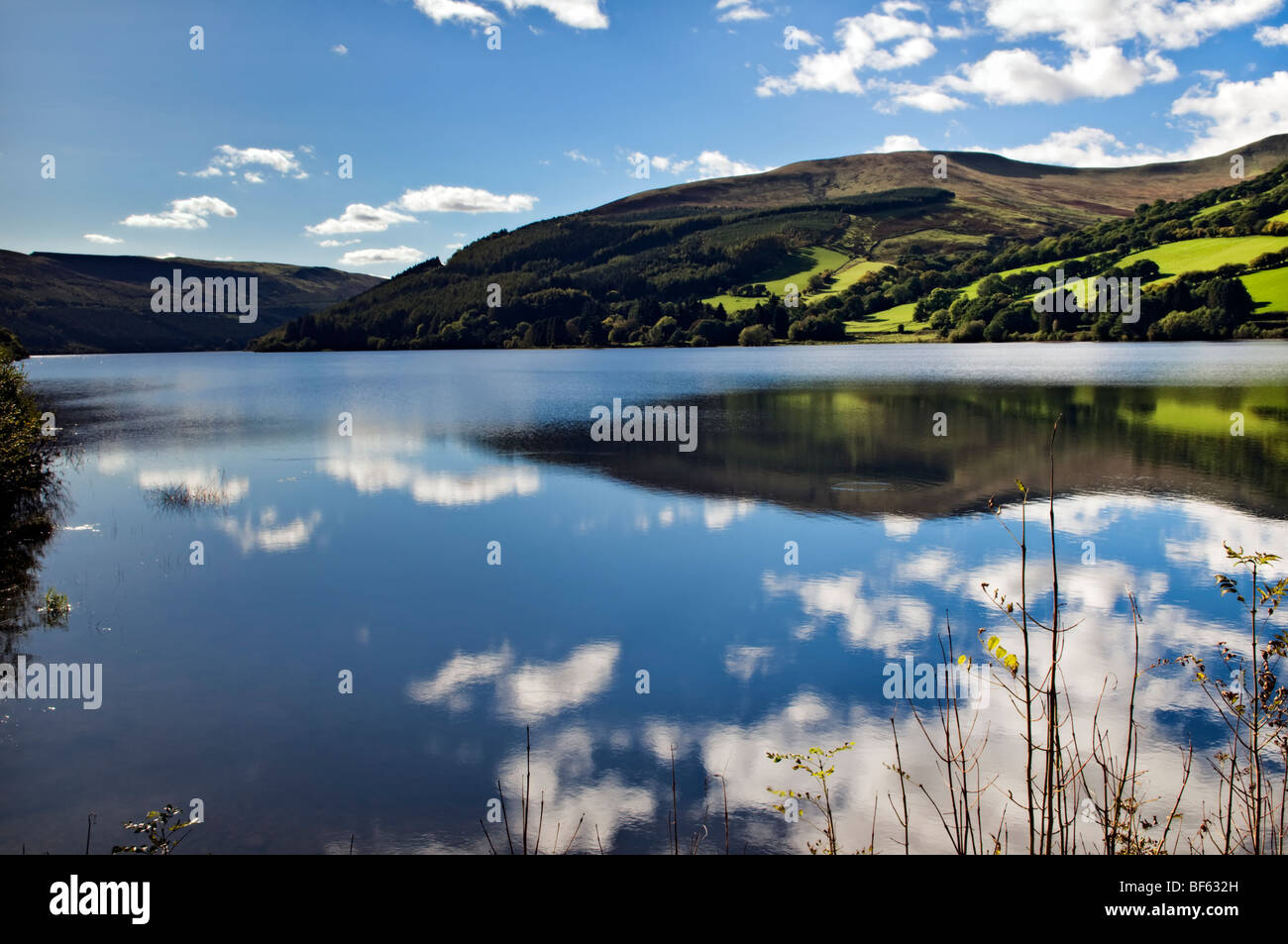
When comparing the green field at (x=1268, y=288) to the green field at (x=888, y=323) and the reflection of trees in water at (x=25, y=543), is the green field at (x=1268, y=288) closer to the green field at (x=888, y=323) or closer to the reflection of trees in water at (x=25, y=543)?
the green field at (x=888, y=323)

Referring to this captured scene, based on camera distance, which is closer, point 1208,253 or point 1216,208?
point 1208,253

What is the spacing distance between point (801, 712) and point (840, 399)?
44.9 meters

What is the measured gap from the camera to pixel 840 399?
5466 centimetres

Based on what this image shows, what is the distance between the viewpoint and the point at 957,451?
111ft

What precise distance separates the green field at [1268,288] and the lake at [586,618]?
9436cm

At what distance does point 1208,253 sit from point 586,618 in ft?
523

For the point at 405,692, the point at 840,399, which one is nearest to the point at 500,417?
the point at 840,399

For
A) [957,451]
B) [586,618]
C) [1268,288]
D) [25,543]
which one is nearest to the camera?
[586,618]

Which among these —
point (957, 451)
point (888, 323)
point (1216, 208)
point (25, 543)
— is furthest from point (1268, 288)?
point (25, 543)

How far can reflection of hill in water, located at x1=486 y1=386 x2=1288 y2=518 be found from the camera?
2647cm

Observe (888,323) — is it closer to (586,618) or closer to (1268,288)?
(1268,288)

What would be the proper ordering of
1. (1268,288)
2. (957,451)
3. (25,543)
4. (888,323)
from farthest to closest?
(888,323) → (1268,288) → (957,451) → (25,543)

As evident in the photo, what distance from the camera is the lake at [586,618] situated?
9.77 metres
